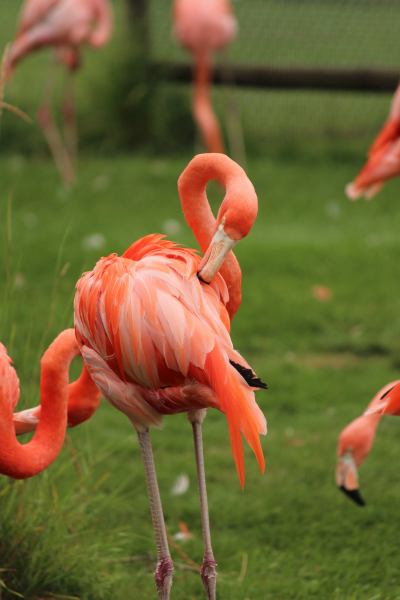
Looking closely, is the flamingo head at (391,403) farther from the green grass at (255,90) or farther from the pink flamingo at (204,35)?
the green grass at (255,90)

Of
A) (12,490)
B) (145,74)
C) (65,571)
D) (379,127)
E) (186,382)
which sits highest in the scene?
(186,382)

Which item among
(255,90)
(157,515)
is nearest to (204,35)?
(255,90)

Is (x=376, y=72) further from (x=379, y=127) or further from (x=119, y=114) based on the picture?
(x=119, y=114)

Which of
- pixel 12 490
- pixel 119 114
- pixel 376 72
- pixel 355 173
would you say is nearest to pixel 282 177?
pixel 355 173

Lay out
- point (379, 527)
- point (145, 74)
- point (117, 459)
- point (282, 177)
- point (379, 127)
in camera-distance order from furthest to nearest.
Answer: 1. point (379, 127)
2. point (145, 74)
3. point (282, 177)
4. point (117, 459)
5. point (379, 527)

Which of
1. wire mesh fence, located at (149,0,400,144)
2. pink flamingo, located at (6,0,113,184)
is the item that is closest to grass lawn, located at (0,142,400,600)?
pink flamingo, located at (6,0,113,184)

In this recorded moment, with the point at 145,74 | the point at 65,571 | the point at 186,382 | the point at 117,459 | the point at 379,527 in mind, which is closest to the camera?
the point at 186,382

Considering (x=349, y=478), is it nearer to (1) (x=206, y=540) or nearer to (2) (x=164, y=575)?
(1) (x=206, y=540)

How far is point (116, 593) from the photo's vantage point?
2.21 metres

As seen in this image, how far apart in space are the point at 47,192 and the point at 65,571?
447cm

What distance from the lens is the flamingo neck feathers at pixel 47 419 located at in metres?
1.81

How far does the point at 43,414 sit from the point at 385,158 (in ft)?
7.34

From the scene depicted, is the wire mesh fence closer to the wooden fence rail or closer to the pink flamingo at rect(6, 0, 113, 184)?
the wooden fence rail

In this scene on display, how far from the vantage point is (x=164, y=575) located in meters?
1.88
